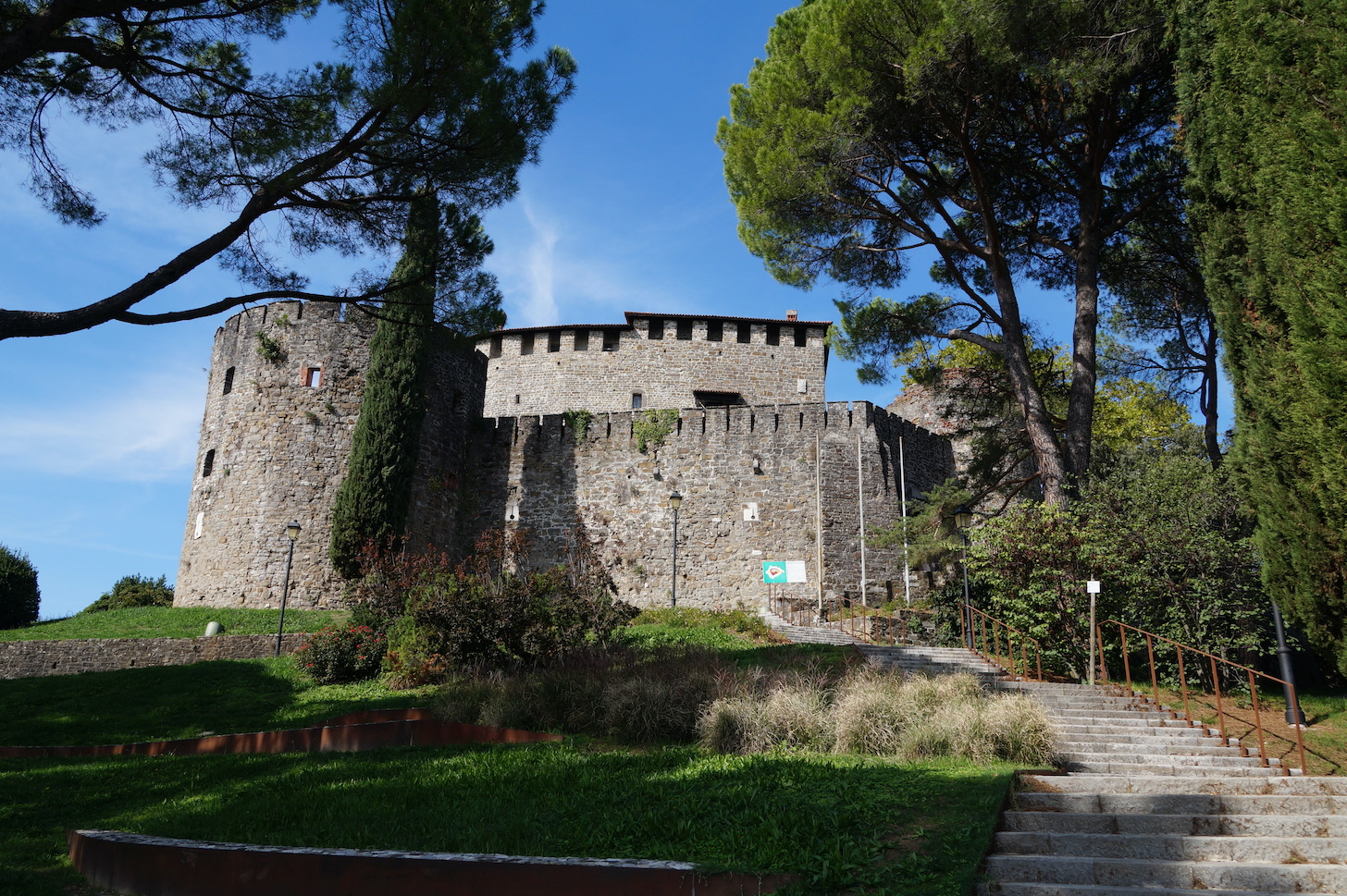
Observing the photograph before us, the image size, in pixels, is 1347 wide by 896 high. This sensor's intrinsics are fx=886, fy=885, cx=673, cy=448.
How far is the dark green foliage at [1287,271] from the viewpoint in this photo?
20.2 feet

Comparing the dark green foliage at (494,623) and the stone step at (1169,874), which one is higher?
the dark green foliage at (494,623)

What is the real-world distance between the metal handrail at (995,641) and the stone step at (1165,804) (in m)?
5.95

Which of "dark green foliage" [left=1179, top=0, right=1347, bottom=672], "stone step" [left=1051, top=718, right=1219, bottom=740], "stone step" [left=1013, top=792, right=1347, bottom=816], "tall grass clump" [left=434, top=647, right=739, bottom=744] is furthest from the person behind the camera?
"stone step" [left=1051, top=718, right=1219, bottom=740]

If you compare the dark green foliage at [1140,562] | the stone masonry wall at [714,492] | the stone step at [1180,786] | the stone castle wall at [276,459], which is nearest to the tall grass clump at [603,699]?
the stone step at [1180,786]

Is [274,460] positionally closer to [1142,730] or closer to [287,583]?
[287,583]

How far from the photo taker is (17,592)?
24.6 meters

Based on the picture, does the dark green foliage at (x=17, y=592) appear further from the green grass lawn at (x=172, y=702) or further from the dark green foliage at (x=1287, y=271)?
the dark green foliage at (x=1287, y=271)

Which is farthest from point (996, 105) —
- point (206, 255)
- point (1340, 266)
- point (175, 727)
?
point (175, 727)

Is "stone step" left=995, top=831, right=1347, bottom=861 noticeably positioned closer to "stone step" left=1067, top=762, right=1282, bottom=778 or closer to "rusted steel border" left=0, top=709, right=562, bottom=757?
"stone step" left=1067, top=762, right=1282, bottom=778

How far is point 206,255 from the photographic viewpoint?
7957mm

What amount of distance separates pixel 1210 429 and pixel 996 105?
295 inches

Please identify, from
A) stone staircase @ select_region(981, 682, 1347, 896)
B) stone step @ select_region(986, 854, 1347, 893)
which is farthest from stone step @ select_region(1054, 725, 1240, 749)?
stone step @ select_region(986, 854, 1347, 893)

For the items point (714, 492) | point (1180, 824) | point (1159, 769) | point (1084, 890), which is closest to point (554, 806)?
point (1084, 890)

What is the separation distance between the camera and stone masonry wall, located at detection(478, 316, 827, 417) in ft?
93.6
